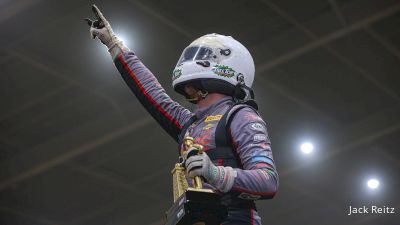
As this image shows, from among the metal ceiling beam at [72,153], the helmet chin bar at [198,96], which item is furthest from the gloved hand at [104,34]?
the metal ceiling beam at [72,153]

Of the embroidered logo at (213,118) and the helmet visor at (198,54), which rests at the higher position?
the helmet visor at (198,54)

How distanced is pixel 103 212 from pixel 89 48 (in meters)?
7.02

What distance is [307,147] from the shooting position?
17.6 meters

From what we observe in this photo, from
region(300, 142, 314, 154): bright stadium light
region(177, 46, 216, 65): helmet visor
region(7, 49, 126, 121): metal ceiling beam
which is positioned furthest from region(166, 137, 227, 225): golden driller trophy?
region(300, 142, 314, 154): bright stadium light

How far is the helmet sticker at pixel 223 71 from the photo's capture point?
382 cm

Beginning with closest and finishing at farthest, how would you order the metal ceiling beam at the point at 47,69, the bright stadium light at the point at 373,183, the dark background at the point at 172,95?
the dark background at the point at 172,95
the metal ceiling beam at the point at 47,69
the bright stadium light at the point at 373,183

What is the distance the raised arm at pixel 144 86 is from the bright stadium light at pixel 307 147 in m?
13.6

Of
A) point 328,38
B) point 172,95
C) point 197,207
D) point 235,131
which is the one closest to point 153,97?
point 235,131

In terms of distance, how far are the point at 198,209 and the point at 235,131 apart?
1.91ft

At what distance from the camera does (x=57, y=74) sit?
13320 millimetres

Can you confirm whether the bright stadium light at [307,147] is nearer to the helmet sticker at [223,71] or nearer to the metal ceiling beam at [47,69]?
the metal ceiling beam at [47,69]

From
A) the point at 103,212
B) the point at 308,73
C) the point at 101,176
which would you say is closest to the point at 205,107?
the point at 308,73

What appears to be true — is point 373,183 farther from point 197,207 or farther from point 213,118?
point 197,207

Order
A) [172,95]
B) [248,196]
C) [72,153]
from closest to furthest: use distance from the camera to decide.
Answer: [248,196] < [172,95] < [72,153]
